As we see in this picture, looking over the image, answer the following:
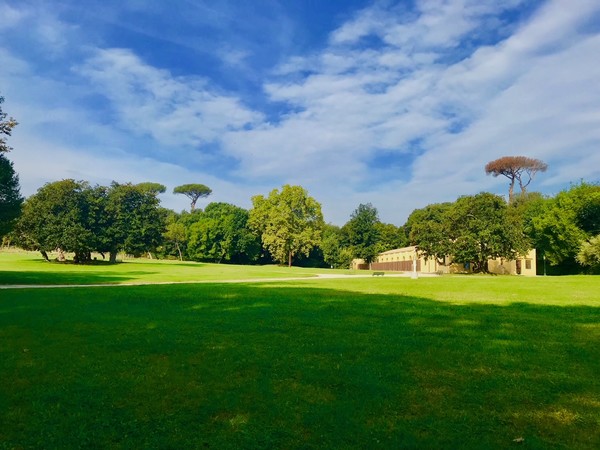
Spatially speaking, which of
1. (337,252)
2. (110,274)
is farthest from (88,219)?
(337,252)

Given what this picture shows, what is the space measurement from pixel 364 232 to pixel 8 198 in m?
62.2

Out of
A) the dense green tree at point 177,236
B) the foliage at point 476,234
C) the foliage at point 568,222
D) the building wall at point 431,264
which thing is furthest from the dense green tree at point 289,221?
the foliage at point 568,222

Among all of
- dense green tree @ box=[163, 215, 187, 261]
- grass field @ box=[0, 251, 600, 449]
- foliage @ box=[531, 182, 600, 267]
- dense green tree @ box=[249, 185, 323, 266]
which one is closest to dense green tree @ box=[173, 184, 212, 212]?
dense green tree @ box=[163, 215, 187, 261]

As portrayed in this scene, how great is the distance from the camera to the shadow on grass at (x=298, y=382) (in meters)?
4.82

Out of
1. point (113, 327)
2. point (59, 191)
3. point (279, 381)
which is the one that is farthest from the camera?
point (59, 191)

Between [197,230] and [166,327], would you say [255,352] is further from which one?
[197,230]

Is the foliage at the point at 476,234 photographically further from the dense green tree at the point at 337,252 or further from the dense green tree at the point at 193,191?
the dense green tree at the point at 193,191

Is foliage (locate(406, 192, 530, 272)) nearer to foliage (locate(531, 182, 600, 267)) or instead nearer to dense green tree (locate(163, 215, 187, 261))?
foliage (locate(531, 182, 600, 267))

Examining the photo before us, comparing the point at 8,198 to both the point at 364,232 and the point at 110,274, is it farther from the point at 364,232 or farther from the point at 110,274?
the point at 364,232

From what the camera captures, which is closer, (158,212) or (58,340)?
(58,340)

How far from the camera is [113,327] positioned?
10.7 metres

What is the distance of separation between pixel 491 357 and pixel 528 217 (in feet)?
241

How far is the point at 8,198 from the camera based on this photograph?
31312mm

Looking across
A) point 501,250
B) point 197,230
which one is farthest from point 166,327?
point 197,230
